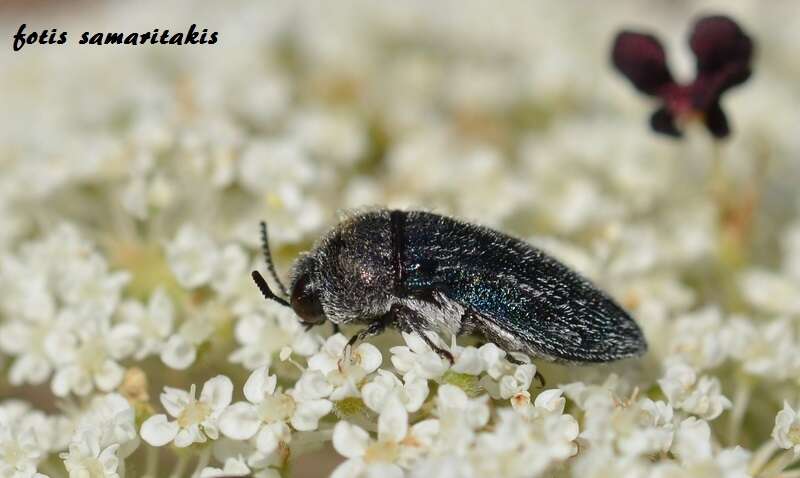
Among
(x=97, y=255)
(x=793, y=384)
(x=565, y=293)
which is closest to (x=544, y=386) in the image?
(x=565, y=293)

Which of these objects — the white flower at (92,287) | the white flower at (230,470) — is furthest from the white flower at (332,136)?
the white flower at (230,470)

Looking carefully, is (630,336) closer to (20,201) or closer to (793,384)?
(793,384)

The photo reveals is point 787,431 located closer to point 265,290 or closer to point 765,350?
point 765,350

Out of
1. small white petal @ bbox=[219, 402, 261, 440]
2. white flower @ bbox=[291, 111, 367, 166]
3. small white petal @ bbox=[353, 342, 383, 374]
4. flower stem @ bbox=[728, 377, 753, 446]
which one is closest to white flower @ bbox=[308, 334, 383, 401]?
small white petal @ bbox=[353, 342, 383, 374]

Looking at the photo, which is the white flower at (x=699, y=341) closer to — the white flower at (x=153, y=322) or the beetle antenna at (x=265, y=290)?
the beetle antenna at (x=265, y=290)

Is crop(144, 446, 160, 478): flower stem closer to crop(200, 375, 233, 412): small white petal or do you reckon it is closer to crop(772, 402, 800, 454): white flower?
crop(200, 375, 233, 412): small white petal
